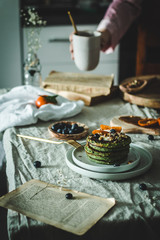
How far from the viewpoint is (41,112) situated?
1457mm

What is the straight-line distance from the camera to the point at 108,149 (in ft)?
3.16

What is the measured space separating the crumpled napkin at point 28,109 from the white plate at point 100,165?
1.40ft

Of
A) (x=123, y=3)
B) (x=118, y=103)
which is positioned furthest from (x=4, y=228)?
(x=123, y=3)

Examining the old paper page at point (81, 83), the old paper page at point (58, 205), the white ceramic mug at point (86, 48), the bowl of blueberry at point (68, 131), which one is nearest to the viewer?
the old paper page at point (58, 205)

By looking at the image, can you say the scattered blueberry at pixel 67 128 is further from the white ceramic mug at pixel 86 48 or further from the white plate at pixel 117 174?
the white ceramic mug at pixel 86 48

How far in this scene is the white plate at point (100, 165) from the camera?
946mm

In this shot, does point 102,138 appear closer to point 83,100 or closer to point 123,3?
point 83,100

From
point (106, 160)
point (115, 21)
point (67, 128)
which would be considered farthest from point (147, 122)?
point (115, 21)

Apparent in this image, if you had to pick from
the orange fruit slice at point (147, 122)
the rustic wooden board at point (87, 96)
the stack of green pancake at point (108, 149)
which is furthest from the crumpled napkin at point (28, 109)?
the stack of green pancake at point (108, 149)

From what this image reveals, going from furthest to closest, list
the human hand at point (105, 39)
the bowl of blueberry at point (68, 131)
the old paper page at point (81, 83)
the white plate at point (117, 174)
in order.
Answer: the human hand at point (105, 39) < the old paper page at point (81, 83) < the bowl of blueberry at point (68, 131) < the white plate at point (117, 174)

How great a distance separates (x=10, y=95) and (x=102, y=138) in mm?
840

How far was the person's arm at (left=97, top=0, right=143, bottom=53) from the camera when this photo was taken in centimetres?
212

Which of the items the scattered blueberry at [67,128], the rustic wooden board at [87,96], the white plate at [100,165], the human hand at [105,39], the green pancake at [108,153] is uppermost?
the human hand at [105,39]

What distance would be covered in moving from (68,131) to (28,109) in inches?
12.0
